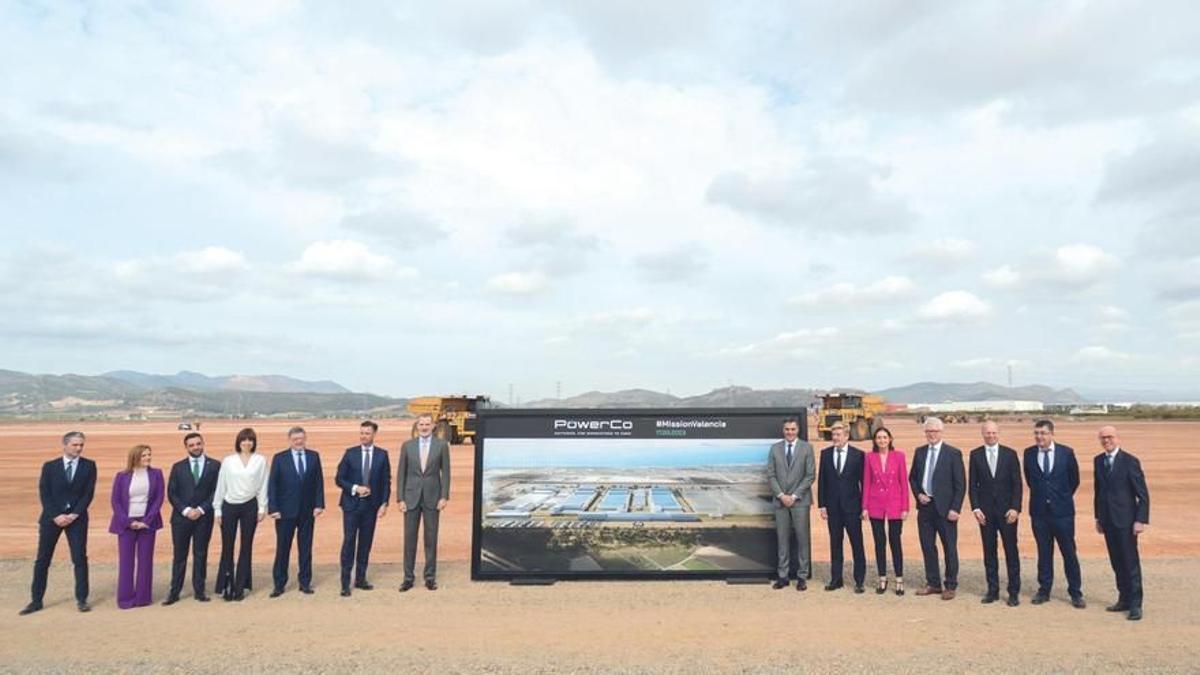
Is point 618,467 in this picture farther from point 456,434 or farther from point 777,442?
point 456,434

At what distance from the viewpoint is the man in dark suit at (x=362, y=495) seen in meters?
8.23

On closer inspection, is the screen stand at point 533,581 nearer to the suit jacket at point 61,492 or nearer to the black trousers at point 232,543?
the black trousers at point 232,543

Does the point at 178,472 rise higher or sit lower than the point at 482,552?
higher

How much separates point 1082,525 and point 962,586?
20.1ft

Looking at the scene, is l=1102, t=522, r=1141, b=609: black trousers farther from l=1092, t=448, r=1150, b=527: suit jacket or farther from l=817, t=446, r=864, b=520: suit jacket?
l=817, t=446, r=864, b=520: suit jacket

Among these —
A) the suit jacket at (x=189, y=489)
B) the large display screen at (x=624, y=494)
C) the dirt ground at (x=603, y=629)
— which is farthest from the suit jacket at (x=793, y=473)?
the suit jacket at (x=189, y=489)

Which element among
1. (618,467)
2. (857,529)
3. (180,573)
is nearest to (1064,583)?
(857,529)

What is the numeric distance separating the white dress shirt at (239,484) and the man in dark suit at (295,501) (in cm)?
9

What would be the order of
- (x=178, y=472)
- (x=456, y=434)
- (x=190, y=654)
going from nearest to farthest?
(x=190, y=654) → (x=178, y=472) → (x=456, y=434)

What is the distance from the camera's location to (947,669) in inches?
218

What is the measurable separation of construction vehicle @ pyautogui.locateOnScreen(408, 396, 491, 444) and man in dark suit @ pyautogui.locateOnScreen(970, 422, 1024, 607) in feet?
86.6

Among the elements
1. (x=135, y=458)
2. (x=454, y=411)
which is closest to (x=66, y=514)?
(x=135, y=458)

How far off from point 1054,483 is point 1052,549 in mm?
646

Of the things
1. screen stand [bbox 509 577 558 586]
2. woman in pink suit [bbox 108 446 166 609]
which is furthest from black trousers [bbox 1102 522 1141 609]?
woman in pink suit [bbox 108 446 166 609]
